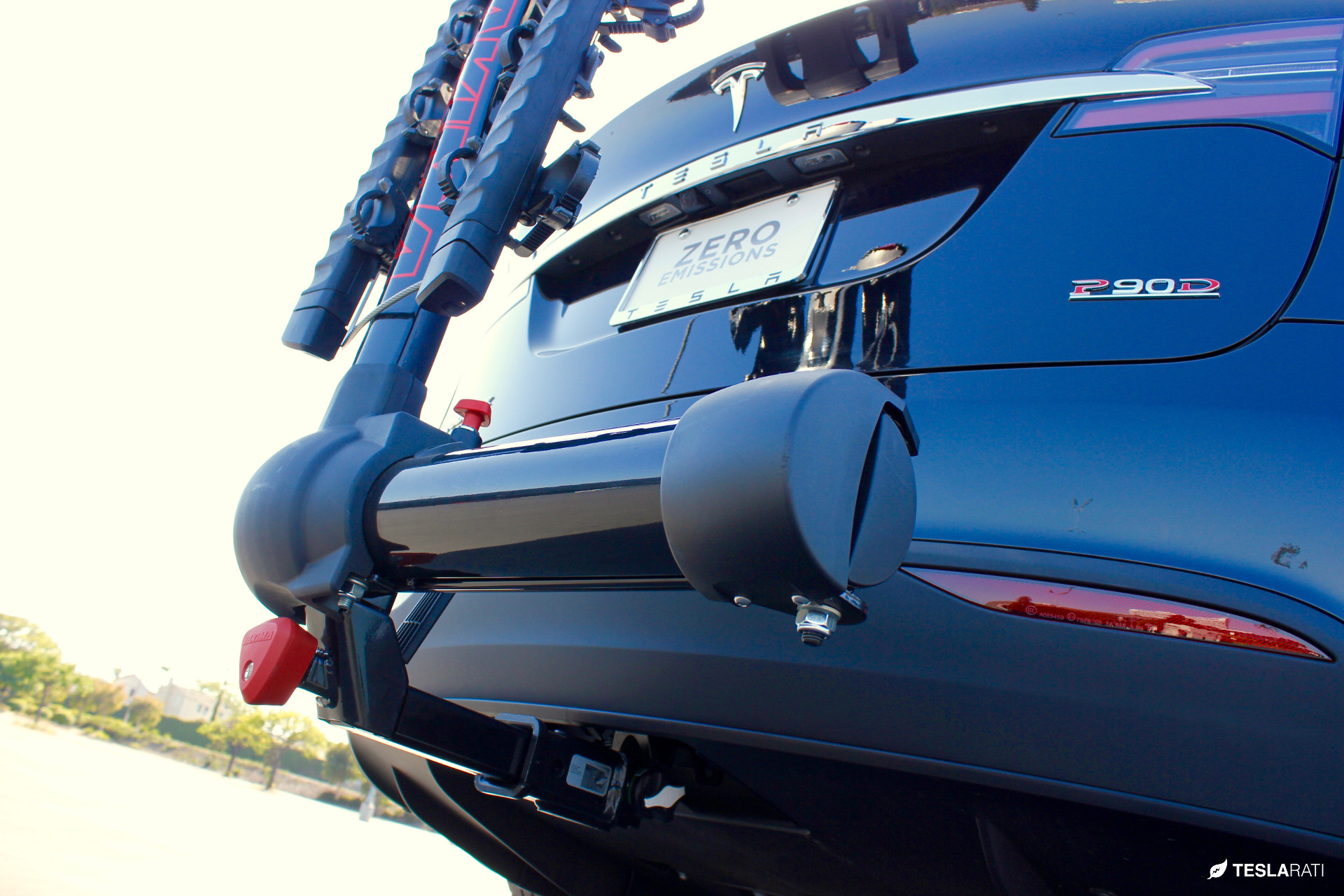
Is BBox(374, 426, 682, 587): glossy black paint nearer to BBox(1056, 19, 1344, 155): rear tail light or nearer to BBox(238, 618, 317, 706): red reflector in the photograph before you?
BBox(238, 618, 317, 706): red reflector

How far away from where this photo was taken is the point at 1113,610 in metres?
0.81

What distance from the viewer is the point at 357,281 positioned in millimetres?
1717

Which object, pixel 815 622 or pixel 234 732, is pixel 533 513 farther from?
pixel 234 732

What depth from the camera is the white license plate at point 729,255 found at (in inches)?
46.7

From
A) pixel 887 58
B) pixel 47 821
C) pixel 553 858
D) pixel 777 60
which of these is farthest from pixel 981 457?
pixel 47 821

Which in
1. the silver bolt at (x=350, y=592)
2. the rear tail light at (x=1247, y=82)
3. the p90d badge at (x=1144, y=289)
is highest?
the rear tail light at (x=1247, y=82)

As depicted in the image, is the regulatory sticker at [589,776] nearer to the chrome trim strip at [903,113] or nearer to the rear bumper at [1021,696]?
the rear bumper at [1021,696]

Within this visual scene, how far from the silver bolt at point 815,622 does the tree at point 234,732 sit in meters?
28.9

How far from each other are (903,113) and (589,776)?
0.99 m

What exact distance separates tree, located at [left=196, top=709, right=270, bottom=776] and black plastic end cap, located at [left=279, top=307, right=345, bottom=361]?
2771 centimetres

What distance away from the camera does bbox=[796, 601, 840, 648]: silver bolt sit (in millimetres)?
612

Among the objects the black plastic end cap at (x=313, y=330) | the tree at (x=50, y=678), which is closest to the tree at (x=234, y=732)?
the tree at (x=50, y=678)

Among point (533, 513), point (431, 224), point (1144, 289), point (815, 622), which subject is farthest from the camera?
point (431, 224)

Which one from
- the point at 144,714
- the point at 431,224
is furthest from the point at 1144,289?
the point at 144,714
